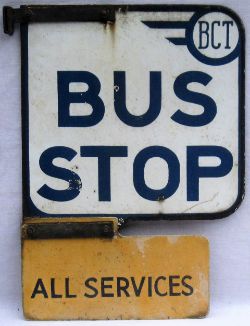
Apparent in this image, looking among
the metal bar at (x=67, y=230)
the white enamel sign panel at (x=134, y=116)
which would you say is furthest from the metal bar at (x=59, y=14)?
the metal bar at (x=67, y=230)

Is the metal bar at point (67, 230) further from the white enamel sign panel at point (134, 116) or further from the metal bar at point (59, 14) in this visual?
the metal bar at point (59, 14)

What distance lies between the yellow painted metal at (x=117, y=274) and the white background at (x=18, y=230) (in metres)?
0.05

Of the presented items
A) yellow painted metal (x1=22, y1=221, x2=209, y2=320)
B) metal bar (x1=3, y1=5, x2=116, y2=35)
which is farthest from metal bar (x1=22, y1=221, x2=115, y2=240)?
metal bar (x1=3, y1=5, x2=116, y2=35)

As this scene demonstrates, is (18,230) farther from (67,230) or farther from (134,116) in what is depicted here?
(134,116)

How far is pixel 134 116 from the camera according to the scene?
89 cm

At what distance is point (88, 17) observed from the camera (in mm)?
882

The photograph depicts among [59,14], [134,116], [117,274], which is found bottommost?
[117,274]

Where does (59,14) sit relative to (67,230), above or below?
above

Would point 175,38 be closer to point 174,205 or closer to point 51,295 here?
point 174,205

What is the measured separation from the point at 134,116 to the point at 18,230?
11.0 inches

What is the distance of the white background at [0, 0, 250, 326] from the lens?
898 millimetres

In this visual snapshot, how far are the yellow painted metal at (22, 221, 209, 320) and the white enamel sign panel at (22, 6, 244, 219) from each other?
0.18 feet

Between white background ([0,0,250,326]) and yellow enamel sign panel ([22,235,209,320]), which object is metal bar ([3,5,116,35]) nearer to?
white background ([0,0,250,326])

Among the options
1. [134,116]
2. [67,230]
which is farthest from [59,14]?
[67,230]
